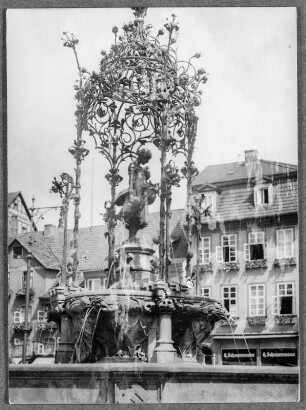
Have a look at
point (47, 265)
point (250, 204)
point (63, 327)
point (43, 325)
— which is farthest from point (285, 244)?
point (43, 325)

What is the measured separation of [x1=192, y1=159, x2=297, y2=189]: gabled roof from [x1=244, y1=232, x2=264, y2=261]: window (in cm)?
101

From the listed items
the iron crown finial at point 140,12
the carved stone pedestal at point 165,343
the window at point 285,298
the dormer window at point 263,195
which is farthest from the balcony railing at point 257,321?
the iron crown finial at point 140,12

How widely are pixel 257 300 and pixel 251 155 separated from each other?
4156 millimetres

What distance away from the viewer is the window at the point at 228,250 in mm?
15375

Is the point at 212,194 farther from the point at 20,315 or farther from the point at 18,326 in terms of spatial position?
the point at 18,326

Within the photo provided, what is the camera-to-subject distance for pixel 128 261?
1081 cm

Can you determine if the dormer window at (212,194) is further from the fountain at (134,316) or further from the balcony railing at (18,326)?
the fountain at (134,316)

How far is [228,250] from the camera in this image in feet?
52.4

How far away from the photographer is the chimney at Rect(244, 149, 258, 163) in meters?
12.1

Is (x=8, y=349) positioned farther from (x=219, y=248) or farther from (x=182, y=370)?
(x=219, y=248)

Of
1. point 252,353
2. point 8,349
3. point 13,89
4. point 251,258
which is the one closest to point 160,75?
point 13,89

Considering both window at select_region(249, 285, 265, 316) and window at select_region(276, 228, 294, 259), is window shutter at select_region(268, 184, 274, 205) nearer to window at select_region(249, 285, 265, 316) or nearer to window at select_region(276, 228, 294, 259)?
window at select_region(276, 228, 294, 259)

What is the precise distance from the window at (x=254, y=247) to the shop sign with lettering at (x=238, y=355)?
5.97 ft

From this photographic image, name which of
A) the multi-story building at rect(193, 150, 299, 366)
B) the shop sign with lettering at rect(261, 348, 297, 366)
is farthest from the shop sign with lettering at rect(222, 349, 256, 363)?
the shop sign with lettering at rect(261, 348, 297, 366)
